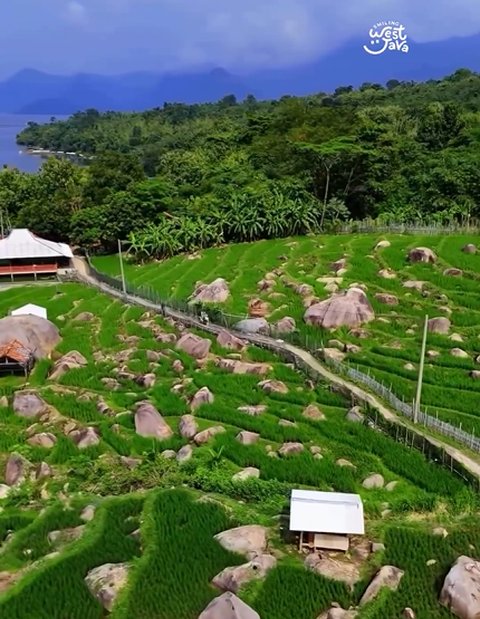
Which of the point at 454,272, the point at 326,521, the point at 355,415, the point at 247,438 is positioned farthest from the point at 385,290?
the point at 326,521

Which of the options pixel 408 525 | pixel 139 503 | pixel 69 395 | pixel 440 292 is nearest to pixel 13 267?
pixel 69 395

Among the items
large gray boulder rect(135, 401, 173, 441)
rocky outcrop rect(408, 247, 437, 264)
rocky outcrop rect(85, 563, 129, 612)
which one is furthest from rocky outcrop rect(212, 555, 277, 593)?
rocky outcrop rect(408, 247, 437, 264)

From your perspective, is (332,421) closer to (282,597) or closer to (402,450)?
(402,450)

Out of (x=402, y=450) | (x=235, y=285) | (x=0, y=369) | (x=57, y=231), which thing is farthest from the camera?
(x=57, y=231)

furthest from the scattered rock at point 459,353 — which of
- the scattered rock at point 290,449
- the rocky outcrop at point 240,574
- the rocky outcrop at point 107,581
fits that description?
the rocky outcrop at point 107,581

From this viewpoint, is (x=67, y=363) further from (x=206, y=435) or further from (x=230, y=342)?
(x=206, y=435)

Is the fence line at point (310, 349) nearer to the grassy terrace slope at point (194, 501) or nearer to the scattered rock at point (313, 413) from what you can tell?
the grassy terrace slope at point (194, 501)

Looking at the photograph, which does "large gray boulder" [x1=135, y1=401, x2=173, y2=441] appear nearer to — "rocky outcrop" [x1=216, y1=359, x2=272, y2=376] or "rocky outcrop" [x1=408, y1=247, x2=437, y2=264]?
"rocky outcrop" [x1=216, y1=359, x2=272, y2=376]
